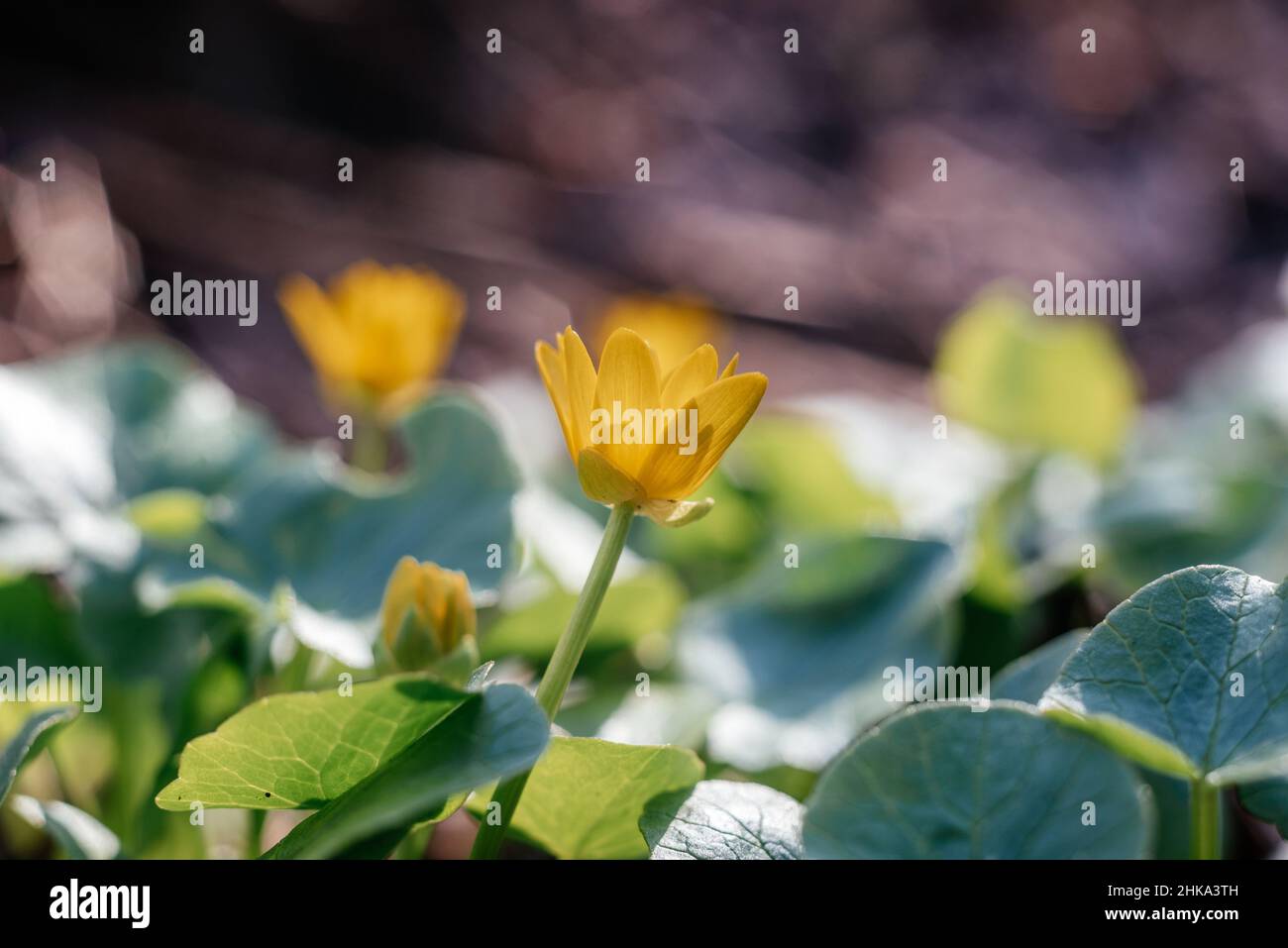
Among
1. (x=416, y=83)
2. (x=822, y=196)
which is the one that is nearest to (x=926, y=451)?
(x=822, y=196)

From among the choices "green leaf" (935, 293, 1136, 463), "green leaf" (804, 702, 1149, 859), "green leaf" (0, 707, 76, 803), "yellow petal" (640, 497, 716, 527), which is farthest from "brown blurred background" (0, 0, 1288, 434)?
"green leaf" (804, 702, 1149, 859)

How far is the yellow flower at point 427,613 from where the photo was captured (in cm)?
76

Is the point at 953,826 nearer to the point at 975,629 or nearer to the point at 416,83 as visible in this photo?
the point at 975,629

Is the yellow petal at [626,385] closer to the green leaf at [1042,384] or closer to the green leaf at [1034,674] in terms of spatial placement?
the green leaf at [1034,674]

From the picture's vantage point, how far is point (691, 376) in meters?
0.68

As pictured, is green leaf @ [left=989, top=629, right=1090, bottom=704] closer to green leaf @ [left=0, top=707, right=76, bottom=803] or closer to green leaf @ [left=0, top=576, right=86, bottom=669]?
green leaf @ [left=0, top=707, right=76, bottom=803]

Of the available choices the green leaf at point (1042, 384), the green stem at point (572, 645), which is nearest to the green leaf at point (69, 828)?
the green stem at point (572, 645)

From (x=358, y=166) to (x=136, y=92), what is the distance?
529 millimetres

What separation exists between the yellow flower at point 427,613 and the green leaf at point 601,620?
338mm

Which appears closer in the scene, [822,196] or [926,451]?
[926,451]

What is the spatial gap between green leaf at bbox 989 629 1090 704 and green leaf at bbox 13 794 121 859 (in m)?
0.67

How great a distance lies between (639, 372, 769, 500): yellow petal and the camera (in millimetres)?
647

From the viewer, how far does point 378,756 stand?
2.21ft
